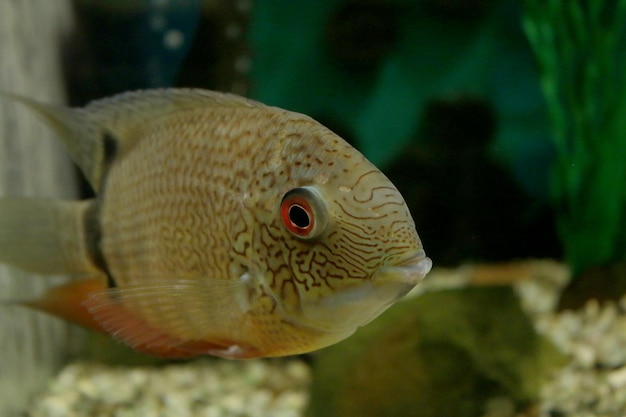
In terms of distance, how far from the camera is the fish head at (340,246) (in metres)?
1.04

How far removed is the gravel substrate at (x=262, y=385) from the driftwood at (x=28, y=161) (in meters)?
0.19

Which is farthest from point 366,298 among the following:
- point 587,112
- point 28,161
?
point 587,112

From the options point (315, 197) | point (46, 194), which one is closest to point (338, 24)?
point (46, 194)

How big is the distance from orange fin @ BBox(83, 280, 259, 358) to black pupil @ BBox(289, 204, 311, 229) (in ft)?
0.59

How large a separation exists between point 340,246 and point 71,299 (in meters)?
0.75

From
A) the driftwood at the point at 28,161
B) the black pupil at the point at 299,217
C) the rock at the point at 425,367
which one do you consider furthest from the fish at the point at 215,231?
the driftwood at the point at 28,161

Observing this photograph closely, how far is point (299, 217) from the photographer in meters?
1.11

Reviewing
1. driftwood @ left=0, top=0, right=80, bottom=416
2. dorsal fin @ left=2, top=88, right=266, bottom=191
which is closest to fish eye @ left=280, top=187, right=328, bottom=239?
dorsal fin @ left=2, top=88, right=266, bottom=191

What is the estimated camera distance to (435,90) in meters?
5.56

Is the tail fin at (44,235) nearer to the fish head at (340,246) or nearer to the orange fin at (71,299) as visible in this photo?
the orange fin at (71,299)

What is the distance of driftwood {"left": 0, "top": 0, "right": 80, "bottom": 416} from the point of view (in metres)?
3.19

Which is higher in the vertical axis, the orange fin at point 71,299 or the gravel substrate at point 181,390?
the orange fin at point 71,299

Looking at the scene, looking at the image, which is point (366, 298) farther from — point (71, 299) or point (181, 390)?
point (181, 390)

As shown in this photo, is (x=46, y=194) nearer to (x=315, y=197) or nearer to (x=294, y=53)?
(x=294, y=53)
